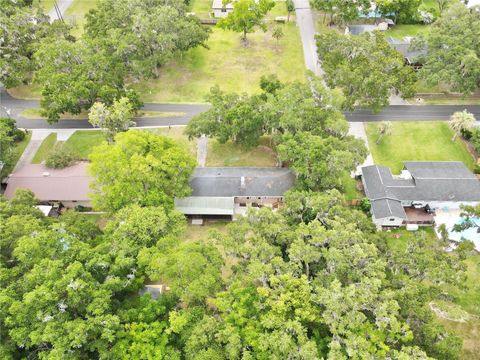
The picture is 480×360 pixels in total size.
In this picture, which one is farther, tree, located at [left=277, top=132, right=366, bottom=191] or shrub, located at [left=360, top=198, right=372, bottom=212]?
shrub, located at [left=360, top=198, right=372, bottom=212]

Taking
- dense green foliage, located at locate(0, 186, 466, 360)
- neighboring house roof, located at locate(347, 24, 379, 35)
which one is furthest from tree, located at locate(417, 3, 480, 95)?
dense green foliage, located at locate(0, 186, 466, 360)

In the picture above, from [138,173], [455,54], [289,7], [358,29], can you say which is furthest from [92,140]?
[455,54]

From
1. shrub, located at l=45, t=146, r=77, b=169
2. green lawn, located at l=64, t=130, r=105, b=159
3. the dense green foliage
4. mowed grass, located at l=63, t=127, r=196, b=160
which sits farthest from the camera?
mowed grass, located at l=63, t=127, r=196, b=160

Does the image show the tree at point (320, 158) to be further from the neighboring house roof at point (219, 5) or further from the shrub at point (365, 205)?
the neighboring house roof at point (219, 5)

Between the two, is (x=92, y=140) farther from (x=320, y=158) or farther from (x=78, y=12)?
(x=78, y=12)

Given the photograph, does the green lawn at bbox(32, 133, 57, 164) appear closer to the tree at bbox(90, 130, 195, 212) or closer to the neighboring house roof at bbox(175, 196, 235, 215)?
the tree at bbox(90, 130, 195, 212)

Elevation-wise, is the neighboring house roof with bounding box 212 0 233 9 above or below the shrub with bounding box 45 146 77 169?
above
